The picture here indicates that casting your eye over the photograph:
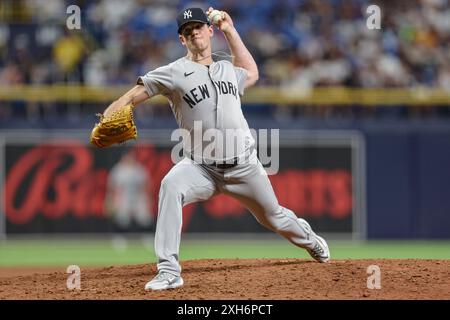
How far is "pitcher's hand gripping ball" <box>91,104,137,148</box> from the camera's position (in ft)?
20.3

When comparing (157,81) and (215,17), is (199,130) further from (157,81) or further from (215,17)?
(215,17)

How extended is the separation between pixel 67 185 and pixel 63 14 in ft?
10.8

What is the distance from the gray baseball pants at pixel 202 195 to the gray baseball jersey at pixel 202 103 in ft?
0.47

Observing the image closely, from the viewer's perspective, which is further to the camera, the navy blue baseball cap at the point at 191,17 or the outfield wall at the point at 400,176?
the outfield wall at the point at 400,176

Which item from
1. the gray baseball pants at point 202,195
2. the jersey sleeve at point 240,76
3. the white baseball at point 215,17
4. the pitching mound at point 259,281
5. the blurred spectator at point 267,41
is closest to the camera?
the pitching mound at point 259,281

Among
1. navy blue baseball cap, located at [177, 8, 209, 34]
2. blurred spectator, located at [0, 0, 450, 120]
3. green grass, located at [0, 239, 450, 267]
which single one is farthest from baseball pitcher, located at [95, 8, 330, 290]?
blurred spectator, located at [0, 0, 450, 120]

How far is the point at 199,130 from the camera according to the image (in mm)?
6281

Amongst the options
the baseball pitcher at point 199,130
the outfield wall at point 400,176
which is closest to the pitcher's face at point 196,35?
the baseball pitcher at point 199,130

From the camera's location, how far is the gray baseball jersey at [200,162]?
6102mm

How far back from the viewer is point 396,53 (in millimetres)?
15328

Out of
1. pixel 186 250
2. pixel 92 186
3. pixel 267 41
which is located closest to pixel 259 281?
pixel 186 250

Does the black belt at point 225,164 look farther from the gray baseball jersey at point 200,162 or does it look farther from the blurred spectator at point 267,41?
the blurred spectator at point 267,41

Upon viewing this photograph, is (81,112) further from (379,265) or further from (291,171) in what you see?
(379,265)
